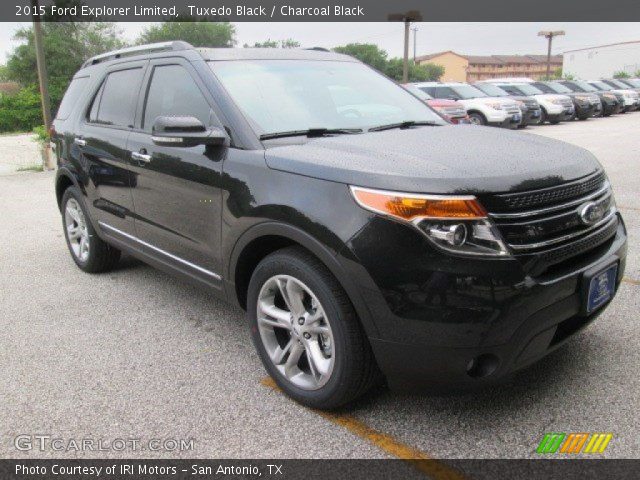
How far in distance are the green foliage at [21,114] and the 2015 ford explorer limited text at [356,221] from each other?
37794 mm

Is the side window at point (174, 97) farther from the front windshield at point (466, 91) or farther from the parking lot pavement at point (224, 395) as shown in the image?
the front windshield at point (466, 91)

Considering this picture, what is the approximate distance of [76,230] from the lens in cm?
517

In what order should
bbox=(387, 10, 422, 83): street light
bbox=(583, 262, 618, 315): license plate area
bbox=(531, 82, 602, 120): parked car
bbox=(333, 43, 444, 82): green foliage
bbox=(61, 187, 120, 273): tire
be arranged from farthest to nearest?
bbox=(333, 43, 444, 82): green foliage → bbox=(387, 10, 422, 83): street light → bbox=(531, 82, 602, 120): parked car → bbox=(61, 187, 120, 273): tire → bbox=(583, 262, 618, 315): license plate area

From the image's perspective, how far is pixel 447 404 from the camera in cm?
275

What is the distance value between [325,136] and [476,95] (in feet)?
57.0

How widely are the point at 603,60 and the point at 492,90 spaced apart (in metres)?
58.2

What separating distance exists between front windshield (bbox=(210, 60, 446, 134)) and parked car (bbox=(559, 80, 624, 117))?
955 inches

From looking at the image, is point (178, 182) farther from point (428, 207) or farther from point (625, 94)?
point (625, 94)

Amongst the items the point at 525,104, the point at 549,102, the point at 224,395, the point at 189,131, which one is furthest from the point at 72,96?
the point at 549,102

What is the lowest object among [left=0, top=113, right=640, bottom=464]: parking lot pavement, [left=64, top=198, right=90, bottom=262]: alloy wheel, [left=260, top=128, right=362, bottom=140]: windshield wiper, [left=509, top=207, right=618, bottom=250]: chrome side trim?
[left=0, top=113, right=640, bottom=464]: parking lot pavement

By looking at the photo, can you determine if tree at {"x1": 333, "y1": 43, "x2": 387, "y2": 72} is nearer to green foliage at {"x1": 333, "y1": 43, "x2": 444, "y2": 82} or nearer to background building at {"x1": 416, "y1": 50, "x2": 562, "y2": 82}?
green foliage at {"x1": 333, "y1": 43, "x2": 444, "y2": 82}

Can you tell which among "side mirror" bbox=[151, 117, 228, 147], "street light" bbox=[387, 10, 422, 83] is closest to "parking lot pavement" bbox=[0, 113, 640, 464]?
"side mirror" bbox=[151, 117, 228, 147]

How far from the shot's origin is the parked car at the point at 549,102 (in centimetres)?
2080

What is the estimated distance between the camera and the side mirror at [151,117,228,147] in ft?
→ 9.63
